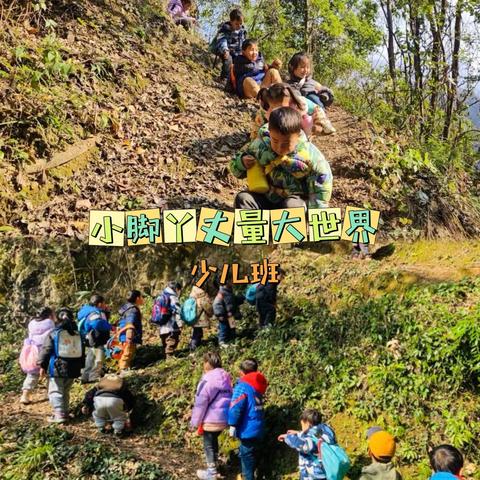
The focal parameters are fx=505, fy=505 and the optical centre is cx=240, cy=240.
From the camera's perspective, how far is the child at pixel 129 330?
26.6 ft

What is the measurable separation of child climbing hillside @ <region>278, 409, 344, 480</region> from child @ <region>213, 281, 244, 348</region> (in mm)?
2818

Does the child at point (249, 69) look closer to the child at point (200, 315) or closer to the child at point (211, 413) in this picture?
the child at point (200, 315)

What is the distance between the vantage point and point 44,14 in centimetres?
1198

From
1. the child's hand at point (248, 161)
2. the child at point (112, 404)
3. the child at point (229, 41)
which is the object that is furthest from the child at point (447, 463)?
the child at point (229, 41)

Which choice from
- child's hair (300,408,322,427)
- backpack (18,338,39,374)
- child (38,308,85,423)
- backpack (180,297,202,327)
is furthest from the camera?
backpack (180,297,202,327)

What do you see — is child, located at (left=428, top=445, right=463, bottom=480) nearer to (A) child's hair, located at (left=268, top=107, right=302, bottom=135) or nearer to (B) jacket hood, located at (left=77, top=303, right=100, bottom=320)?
(A) child's hair, located at (left=268, top=107, right=302, bottom=135)

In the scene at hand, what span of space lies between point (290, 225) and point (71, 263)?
500 centimetres

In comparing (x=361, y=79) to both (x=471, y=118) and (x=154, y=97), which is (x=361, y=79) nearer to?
(x=471, y=118)

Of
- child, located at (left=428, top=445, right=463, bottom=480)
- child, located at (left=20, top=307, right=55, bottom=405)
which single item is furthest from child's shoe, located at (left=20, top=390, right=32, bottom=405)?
child, located at (left=428, top=445, right=463, bottom=480)

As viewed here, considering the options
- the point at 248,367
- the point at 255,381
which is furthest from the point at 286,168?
the point at 255,381

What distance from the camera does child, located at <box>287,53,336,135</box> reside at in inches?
348

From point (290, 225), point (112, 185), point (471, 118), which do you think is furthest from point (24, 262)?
point (471, 118)

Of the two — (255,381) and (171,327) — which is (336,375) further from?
(171,327)

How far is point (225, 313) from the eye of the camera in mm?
7711
